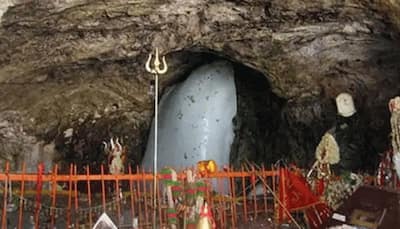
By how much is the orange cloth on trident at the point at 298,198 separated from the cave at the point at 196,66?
6.13ft

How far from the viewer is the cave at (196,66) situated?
663 cm

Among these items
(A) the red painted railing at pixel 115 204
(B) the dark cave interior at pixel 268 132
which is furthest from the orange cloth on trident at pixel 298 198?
(B) the dark cave interior at pixel 268 132

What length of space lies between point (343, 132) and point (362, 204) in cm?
332

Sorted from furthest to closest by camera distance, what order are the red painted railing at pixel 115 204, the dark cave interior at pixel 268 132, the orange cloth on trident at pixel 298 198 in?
the dark cave interior at pixel 268 132, the orange cloth on trident at pixel 298 198, the red painted railing at pixel 115 204

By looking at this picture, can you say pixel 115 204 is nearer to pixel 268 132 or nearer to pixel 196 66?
pixel 196 66

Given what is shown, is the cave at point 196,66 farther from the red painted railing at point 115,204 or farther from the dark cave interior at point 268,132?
the red painted railing at point 115,204

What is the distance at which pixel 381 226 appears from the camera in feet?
16.3

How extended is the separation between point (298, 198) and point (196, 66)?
3418 millimetres

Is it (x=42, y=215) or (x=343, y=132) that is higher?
(x=343, y=132)

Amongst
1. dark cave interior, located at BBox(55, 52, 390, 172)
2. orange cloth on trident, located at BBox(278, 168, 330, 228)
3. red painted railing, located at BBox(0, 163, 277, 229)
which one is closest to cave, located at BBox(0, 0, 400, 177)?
dark cave interior, located at BBox(55, 52, 390, 172)

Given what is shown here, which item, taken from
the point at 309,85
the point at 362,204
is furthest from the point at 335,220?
the point at 309,85

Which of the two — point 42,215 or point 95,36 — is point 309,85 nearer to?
point 95,36

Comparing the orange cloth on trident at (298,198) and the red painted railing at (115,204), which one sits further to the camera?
the orange cloth on trident at (298,198)

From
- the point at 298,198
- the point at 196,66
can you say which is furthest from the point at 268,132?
the point at 298,198
